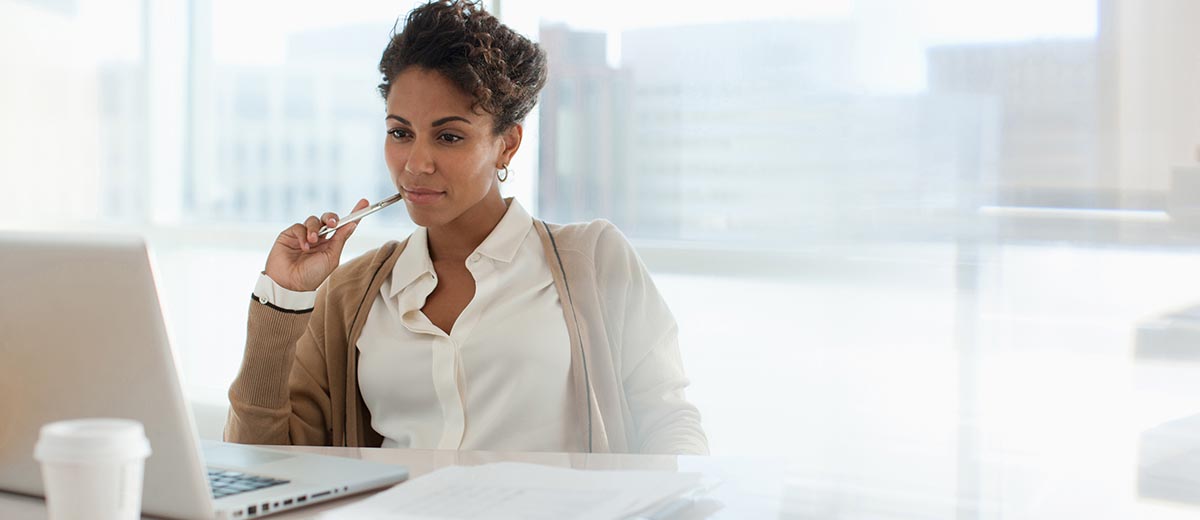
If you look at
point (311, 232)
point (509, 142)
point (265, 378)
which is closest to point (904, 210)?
point (509, 142)

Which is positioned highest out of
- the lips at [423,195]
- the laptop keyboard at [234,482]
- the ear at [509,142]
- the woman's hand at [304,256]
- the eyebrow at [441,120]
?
the eyebrow at [441,120]

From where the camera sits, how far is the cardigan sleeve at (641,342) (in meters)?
1.56

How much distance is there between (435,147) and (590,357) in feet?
1.31

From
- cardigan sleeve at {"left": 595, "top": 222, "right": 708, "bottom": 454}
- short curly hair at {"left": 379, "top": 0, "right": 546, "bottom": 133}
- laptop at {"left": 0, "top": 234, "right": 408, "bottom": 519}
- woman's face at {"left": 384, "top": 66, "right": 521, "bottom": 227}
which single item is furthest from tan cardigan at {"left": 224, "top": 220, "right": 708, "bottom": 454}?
laptop at {"left": 0, "top": 234, "right": 408, "bottom": 519}

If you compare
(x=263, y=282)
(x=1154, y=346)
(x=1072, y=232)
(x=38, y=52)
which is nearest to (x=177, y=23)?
(x=38, y=52)

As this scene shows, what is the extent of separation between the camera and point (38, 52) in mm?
3877

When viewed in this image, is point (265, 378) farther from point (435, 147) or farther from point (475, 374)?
point (435, 147)

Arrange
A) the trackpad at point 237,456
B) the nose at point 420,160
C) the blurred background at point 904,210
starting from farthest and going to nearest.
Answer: the blurred background at point 904,210 → the nose at point 420,160 → the trackpad at point 237,456

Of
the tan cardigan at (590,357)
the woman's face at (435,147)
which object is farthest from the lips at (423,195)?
the tan cardigan at (590,357)

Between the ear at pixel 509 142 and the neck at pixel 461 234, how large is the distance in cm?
10

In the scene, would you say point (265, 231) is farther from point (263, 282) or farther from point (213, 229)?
point (263, 282)

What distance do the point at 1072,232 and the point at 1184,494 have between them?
25.2 inches

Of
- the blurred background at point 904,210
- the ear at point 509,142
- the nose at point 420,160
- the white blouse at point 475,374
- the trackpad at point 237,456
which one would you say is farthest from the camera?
the blurred background at point 904,210

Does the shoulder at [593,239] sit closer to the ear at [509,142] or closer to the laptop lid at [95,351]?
the ear at [509,142]
